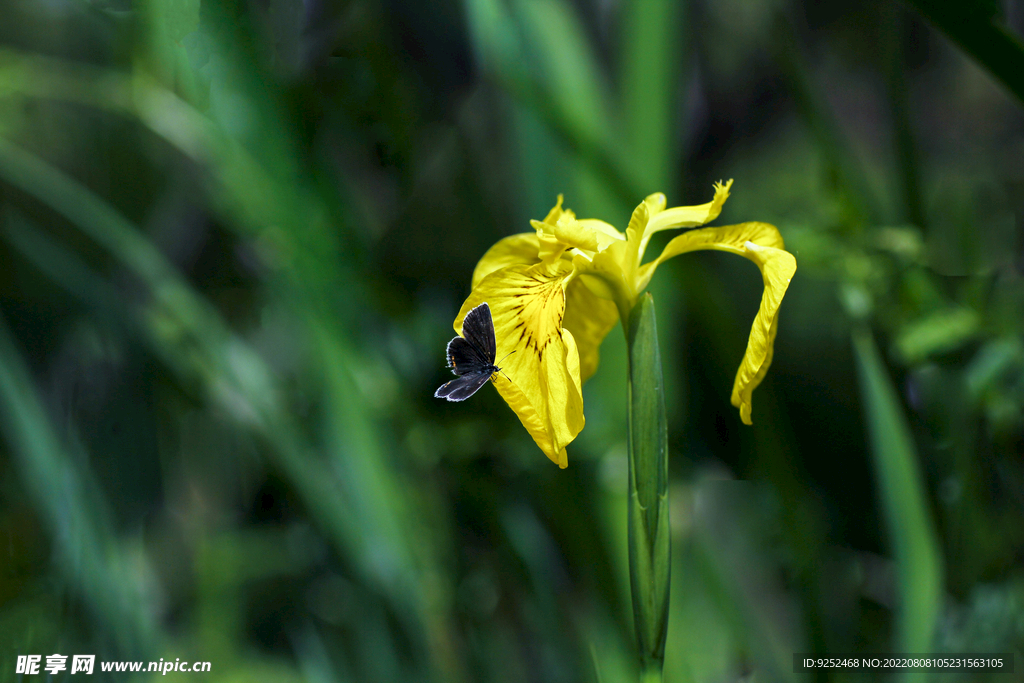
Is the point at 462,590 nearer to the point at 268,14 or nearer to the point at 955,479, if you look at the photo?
the point at 955,479

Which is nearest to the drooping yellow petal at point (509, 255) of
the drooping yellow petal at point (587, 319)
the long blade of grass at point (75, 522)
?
the drooping yellow petal at point (587, 319)

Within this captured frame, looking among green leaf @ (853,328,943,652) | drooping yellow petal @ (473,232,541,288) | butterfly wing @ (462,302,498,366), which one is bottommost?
green leaf @ (853,328,943,652)

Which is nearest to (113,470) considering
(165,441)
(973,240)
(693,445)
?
(165,441)

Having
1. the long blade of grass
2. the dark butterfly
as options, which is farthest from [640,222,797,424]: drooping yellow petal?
the long blade of grass

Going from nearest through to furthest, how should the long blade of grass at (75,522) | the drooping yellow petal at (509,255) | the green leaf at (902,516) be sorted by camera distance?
the drooping yellow petal at (509,255) < the green leaf at (902,516) < the long blade of grass at (75,522)

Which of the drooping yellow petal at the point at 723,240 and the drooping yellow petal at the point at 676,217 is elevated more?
the drooping yellow petal at the point at 676,217

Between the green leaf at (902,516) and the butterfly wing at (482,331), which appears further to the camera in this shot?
the green leaf at (902,516)

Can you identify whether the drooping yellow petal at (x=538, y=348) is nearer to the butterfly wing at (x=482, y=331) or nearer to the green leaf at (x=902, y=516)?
the butterfly wing at (x=482, y=331)

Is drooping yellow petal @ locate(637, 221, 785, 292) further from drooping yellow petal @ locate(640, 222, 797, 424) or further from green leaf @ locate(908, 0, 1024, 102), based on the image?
green leaf @ locate(908, 0, 1024, 102)
